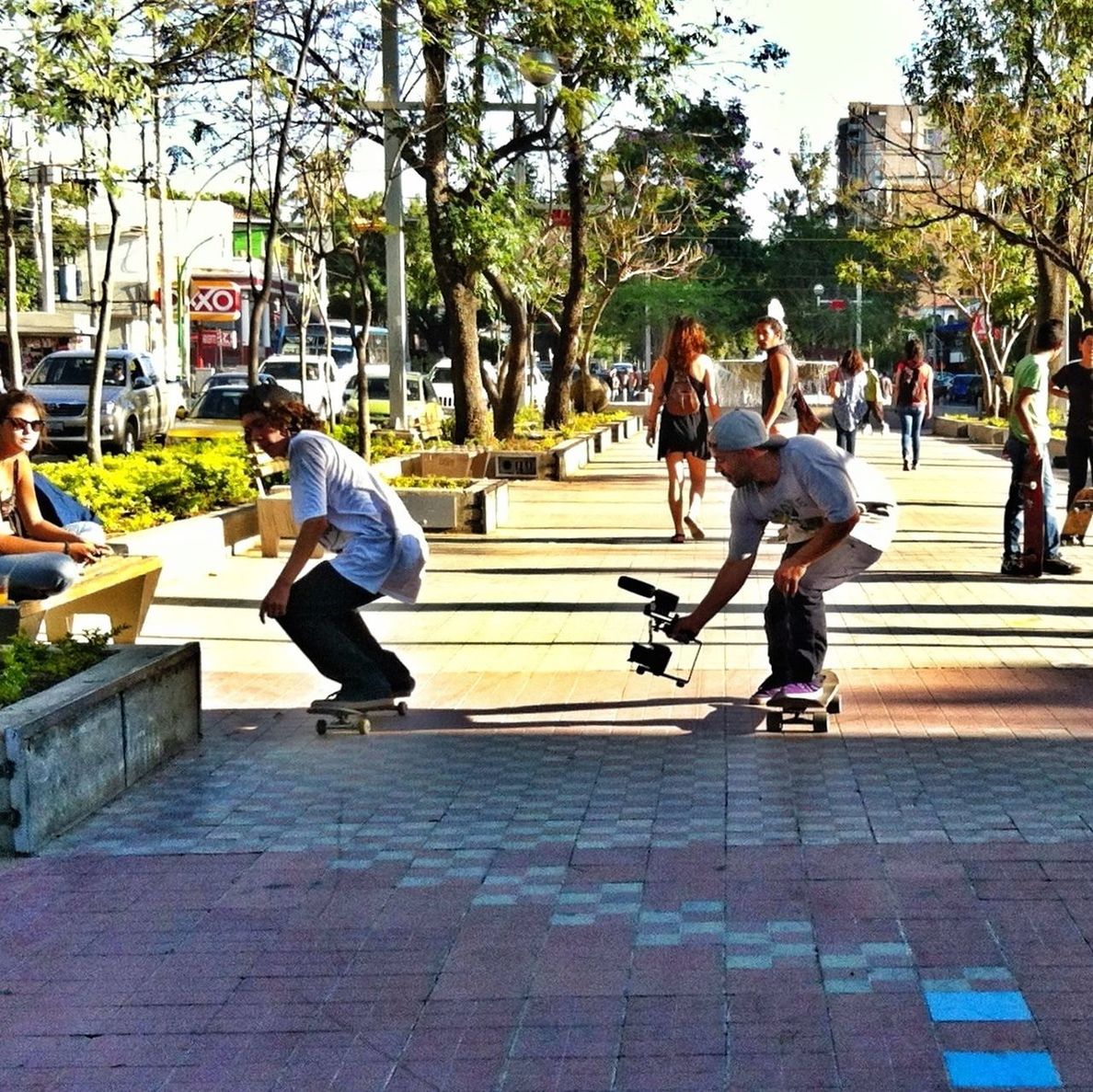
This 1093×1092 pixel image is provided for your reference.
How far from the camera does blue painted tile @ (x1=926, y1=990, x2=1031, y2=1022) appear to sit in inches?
168

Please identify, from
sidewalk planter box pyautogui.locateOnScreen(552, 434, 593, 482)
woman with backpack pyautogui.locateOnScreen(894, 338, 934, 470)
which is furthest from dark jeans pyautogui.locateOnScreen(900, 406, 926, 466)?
sidewalk planter box pyautogui.locateOnScreen(552, 434, 593, 482)

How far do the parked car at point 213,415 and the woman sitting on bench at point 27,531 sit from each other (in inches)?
718

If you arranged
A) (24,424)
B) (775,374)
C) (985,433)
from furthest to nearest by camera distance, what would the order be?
(985,433) < (775,374) < (24,424)

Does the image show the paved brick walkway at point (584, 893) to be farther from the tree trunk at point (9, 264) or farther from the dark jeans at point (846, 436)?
the dark jeans at point (846, 436)

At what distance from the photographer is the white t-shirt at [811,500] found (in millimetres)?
7078

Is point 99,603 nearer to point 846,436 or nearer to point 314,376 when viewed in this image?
point 846,436

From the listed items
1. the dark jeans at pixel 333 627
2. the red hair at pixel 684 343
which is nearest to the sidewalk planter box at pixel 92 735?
the dark jeans at pixel 333 627

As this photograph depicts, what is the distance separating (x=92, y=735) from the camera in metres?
6.36

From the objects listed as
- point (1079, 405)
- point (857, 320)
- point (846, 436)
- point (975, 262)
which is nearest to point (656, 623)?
point (1079, 405)

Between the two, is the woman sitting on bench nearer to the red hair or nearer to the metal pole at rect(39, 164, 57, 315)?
the red hair

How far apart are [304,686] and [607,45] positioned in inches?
484

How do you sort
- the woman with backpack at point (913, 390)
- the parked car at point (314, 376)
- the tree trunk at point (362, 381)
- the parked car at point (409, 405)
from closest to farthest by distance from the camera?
the tree trunk at point (362, 381) → the woman with backpack at point (913, 390) → the parked car at point (409, 405) → the parked car at point (314, 376)

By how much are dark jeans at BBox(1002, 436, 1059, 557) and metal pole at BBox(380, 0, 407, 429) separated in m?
7.78

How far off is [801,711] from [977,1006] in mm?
3237
